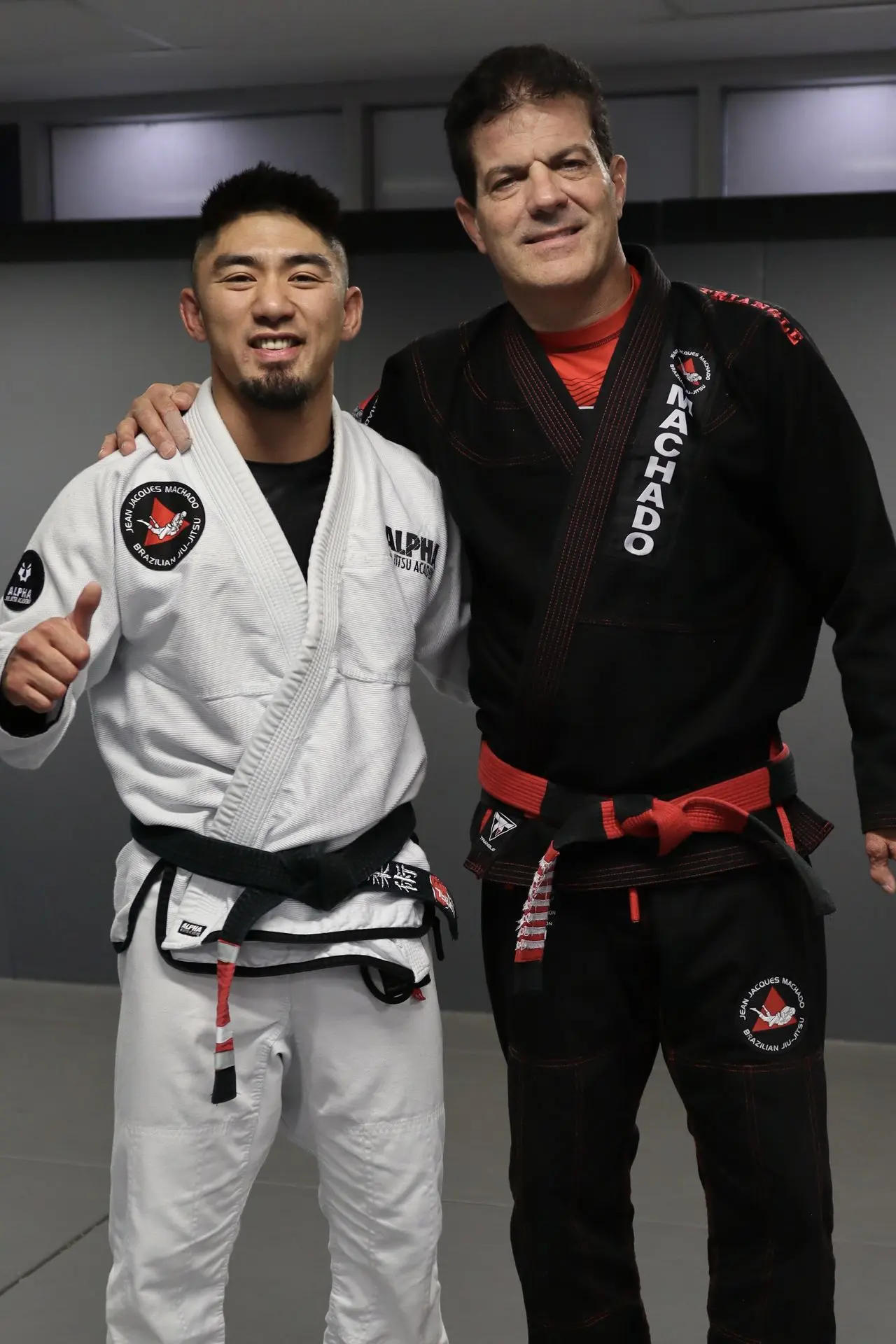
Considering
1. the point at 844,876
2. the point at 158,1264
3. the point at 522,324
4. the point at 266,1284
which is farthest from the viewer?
the point at 844,876

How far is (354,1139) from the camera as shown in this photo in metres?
1.80

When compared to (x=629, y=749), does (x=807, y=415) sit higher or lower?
higher

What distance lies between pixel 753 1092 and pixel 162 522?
96 cm

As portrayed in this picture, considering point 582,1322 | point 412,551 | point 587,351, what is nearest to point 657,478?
point 587,351

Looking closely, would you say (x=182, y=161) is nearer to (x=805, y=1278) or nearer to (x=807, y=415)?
(x=807, y=415)

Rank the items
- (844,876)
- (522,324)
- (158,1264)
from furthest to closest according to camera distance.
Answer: (844,876)
(522,324)
(158,1264)

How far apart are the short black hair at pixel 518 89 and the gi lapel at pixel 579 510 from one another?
27 centimetres

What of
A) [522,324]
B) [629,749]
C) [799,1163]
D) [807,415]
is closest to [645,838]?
[629,749]

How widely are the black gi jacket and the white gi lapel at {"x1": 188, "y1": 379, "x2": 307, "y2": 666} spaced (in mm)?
266

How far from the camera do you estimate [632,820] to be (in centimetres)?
181

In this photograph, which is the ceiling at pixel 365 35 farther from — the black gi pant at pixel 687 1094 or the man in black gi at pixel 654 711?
the black gi pant at pixel 687 1094

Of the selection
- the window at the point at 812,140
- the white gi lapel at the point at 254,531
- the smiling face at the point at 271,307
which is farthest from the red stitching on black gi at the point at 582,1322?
the window at the point at 812,140

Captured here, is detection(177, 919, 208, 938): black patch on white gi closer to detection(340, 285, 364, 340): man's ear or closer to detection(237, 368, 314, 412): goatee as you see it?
detection(237, 368, 314, 412): goatee

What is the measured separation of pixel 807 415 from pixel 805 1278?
101cm
